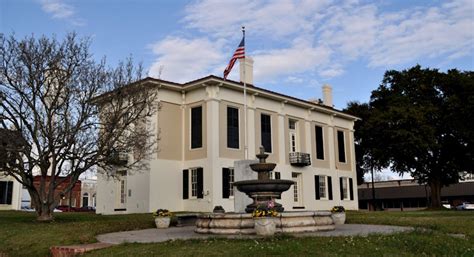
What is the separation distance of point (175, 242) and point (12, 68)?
41.0ft

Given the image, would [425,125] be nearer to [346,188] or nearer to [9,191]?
[346,188]

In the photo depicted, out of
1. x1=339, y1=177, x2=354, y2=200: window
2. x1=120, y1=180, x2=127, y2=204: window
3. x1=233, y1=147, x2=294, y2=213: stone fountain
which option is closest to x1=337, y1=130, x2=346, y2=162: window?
x1=339, y1=177, x2=354, y2=200: window

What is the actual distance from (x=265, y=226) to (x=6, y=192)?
4112cm

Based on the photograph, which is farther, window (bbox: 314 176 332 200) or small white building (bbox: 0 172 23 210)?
small white building (bbox: 0 172 23 210)

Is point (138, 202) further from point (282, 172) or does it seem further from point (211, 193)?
point (282, 172)

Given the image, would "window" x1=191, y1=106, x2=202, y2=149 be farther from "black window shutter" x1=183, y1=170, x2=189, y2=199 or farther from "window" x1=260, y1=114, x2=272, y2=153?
"window" x1=260, y1=114, x2=272, y2=153

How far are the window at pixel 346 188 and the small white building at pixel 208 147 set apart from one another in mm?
4681

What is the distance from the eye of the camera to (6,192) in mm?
45438

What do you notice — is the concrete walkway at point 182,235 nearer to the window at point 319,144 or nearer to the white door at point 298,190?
the white door at point 298,190

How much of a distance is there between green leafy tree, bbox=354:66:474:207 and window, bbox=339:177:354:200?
308 centimetres

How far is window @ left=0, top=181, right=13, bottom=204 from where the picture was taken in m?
45.2

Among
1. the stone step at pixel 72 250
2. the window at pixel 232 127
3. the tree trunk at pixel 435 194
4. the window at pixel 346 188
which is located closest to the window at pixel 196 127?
the window at pixel 232 127

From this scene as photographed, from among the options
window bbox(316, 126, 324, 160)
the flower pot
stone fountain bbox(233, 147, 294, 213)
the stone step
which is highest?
window bbox(316, 126, 324, 160)

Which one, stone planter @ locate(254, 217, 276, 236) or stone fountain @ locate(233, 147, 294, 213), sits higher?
stone fountain @ locate(233, 147, 294, 213)
